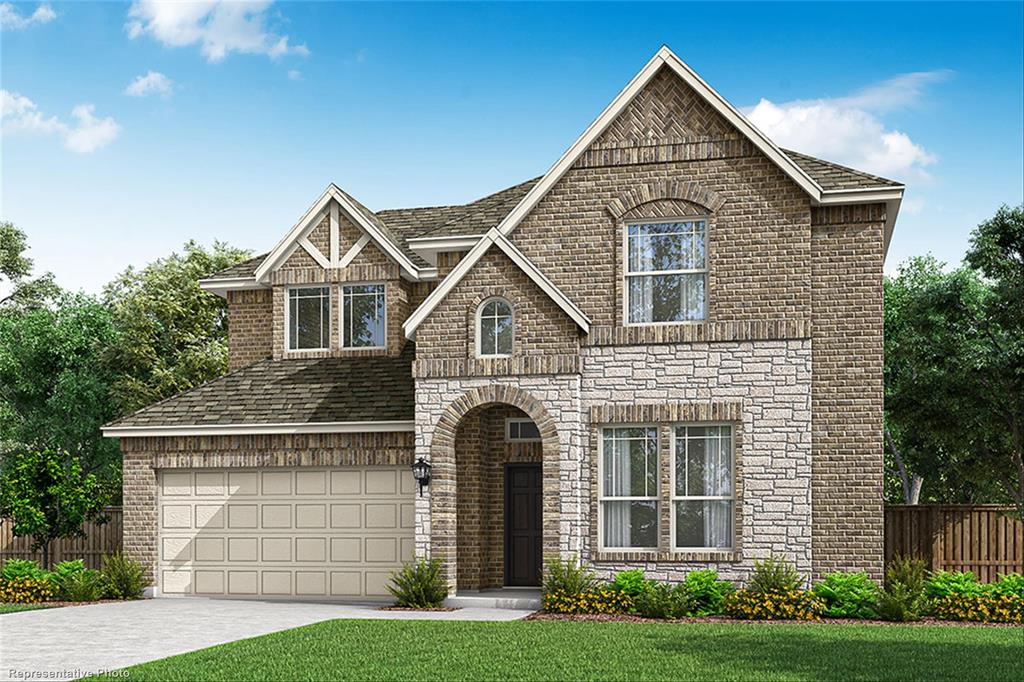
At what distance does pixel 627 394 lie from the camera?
69.2ft

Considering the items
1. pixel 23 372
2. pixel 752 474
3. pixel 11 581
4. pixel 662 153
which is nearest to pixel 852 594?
pixel 752 474

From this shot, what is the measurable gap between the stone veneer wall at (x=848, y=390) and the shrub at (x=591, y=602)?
3237mm

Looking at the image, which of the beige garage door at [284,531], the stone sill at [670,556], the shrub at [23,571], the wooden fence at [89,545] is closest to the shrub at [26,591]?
the shrub at [23,571]

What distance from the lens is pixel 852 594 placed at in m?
19.6

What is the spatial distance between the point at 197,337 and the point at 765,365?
25927 mm

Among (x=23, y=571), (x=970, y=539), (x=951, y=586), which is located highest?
(x=970, y=539)

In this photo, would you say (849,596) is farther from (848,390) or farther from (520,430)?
(520,430)

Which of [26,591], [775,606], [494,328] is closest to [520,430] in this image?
[494,328]

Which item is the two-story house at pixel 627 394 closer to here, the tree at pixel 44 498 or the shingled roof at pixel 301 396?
the shingled roof at pixel 301 396

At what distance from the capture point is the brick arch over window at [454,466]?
68.8 ft

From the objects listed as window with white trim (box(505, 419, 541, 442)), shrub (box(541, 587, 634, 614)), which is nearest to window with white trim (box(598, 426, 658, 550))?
shrub (box(541, 587, 634, 614))

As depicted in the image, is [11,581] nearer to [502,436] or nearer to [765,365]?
[502,436]

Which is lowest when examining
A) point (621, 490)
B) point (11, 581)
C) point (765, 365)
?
point (11, 581)

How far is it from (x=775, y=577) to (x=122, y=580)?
39.3 feet
